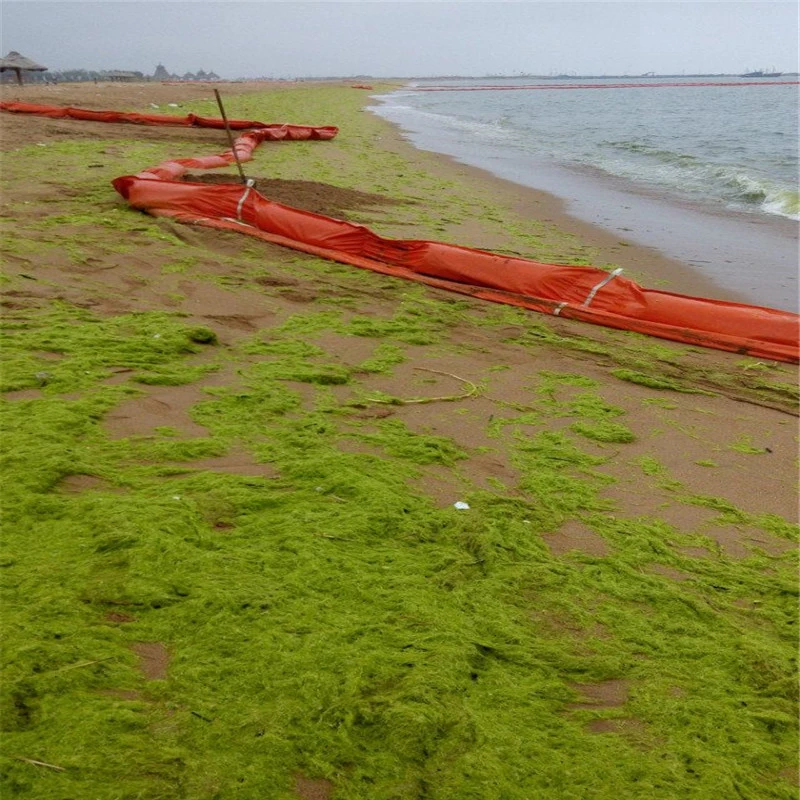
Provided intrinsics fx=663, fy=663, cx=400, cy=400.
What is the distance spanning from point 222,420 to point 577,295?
3404 mm

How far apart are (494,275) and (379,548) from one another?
3770 mm

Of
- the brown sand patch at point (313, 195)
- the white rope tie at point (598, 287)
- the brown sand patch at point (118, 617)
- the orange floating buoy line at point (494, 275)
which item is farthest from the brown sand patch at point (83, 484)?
the brown sand patch at point (313, 195)

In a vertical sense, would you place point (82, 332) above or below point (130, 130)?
below

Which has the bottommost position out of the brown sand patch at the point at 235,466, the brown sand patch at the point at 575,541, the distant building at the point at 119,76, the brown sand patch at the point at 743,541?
the brown sand patch at the point at 743,541

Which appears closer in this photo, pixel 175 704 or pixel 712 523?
pixel 175 704

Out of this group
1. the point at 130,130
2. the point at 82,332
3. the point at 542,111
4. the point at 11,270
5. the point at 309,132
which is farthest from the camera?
the point at 542,111

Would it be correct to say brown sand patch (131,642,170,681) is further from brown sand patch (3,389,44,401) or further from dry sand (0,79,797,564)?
brown sand patch (3,389,44,401)

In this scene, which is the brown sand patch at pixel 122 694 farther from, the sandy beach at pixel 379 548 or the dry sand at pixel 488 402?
the dry sand at pixel 488 402

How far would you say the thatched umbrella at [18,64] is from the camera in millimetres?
24631

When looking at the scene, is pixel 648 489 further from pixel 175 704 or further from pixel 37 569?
pixel 37 569

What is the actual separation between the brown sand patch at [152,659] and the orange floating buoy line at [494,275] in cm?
425

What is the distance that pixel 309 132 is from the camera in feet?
53.3

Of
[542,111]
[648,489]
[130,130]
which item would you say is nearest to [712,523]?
[648,489]

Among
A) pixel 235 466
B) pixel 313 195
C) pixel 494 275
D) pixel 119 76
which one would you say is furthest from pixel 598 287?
pixel 119 76
